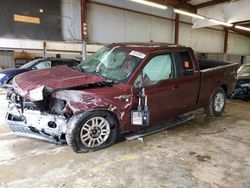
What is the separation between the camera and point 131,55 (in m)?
3.86

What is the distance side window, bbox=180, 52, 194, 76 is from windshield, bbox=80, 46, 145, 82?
0.89m

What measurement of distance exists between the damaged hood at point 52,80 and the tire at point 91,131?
0.44 m

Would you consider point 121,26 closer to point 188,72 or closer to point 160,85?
point 188,72

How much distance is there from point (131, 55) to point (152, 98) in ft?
2.50

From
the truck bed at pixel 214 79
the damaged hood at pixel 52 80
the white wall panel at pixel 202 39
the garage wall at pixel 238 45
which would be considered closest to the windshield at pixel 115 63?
the damaged hood at pixel 52 80

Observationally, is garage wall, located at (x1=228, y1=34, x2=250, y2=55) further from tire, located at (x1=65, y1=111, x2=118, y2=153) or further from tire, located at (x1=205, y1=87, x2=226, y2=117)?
tire, located at (x1=65, y1=111, x2=118, y2=153)

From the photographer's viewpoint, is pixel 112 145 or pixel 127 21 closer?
pixel 112 145

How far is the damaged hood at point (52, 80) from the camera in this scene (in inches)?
124

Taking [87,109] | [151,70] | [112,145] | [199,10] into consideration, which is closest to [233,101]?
[151,70]

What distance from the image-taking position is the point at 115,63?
391 centimetres

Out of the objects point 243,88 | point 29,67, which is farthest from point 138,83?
point 29,67

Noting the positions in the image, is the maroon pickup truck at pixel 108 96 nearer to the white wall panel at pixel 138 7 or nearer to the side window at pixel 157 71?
the side window at pixel 157 71

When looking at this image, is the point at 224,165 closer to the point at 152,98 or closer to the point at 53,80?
the point at 152,98

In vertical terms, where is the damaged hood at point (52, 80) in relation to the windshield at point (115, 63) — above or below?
below
